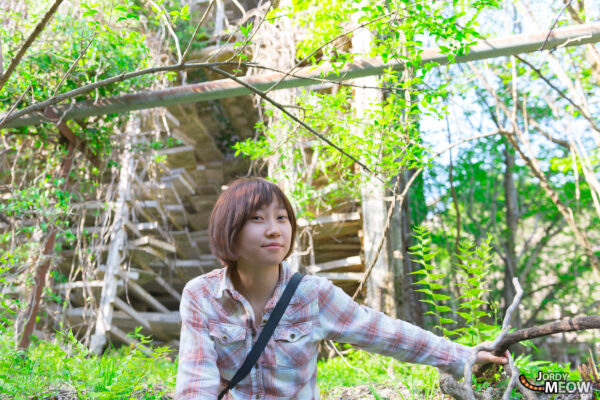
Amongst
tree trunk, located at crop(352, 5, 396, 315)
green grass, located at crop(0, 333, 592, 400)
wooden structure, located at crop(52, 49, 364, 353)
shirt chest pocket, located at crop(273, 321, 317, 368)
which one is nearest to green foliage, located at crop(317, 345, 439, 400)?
green grass, located at crop(0, 333, 592, 400)

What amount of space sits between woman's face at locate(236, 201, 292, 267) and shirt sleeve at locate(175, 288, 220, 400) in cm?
25

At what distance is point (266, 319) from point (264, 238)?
270 mm

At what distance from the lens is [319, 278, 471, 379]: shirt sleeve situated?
1626 mm

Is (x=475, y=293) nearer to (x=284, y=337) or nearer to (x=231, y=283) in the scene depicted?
(x=284, y=337)

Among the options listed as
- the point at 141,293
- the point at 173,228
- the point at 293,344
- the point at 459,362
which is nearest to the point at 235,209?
the point at 293,344

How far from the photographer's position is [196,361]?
1.50 metres

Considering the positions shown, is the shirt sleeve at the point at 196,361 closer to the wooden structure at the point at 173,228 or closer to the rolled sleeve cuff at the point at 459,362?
the rolled sleeve cuff at the point at 459,362

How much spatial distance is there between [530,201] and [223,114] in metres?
6.24

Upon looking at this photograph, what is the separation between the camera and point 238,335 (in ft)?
5.19

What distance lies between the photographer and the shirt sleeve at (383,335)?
163cm

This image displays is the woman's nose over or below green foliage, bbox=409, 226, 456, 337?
over

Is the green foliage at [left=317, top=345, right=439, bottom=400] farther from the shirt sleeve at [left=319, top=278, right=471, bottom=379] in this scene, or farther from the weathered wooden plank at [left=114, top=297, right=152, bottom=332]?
the weathered wooden plank at [left=114, top=297, right=152, bottom=332]

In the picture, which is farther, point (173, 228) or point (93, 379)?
point (173, 228)

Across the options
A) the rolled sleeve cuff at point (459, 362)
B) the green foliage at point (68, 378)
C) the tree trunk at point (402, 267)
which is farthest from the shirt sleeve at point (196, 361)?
the tree trunk at point (402, 267)
